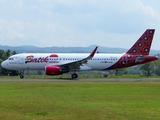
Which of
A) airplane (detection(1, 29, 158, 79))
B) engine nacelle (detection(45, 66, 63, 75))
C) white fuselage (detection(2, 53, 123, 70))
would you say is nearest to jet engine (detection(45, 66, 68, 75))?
engine nacelle (detection(45, 66, 63, 75))

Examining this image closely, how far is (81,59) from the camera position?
48969 mm

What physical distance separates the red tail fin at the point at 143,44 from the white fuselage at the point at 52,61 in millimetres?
2039

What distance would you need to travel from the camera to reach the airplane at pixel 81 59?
161ft

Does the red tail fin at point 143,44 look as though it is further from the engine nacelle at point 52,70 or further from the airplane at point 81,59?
the engine nacelle at point 52,70

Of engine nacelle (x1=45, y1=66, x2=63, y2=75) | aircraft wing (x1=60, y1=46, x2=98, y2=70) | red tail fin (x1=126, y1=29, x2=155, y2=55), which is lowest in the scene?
engine nacelle (x1=45, y1=66, x2=63, y2=75)

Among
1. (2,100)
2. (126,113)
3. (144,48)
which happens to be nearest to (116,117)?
(126,113)

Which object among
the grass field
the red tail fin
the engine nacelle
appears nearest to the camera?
the grass field

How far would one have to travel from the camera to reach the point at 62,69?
47.8 metres

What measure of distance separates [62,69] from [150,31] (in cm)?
1322

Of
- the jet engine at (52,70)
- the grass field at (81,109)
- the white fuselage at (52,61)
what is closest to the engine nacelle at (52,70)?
the jet engine at (52,70)

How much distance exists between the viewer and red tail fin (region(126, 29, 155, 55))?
1976 inches

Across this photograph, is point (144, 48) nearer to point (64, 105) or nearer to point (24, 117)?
point (64, 105)

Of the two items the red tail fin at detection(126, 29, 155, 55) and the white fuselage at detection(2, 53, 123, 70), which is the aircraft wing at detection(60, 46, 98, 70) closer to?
the white fuselage at detection(2, 53, 123, 70)

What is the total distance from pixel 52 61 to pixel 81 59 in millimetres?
3824
